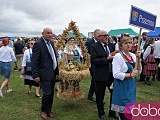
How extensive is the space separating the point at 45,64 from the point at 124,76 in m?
2.09

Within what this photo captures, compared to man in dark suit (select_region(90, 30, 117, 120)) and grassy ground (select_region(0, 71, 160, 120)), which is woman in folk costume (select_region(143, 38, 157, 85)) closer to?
grassy ground (select_region(0, 71, 160, 120))

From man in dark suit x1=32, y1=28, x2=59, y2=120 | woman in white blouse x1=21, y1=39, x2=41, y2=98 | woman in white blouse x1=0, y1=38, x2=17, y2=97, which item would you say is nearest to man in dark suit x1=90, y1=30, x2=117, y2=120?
man in dark suit x1=32, y1=28, x2=59, y2=120

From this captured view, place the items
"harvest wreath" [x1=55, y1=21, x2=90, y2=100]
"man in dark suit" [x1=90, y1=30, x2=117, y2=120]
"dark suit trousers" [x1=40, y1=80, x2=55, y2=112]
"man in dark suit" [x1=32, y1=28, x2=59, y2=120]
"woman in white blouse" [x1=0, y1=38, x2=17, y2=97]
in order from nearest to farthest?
"man in dark suit" [x1=90, y1=30, x2=117, y2=120], "man in dark suit" [x1=32, y1=28, x2=59, y2=120], "dark suit trousers" [x1=40, y1=80, x2=55, y2=112], "harvest wreath" [x1=55, y1=21, x2=90, y2=100], "woman in white blouse" [x1=0, y1=38, x2=17, y2=97]

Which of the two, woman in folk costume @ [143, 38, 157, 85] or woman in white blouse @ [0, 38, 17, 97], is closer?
woman in white blouse @ [0, 38, 17, 97]

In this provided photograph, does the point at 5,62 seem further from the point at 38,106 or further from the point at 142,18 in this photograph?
the point at 142,18

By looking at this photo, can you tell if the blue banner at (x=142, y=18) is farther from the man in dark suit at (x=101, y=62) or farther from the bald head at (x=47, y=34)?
the bald head at (x=47, y=34)

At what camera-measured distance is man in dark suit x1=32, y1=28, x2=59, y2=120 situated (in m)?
5.35

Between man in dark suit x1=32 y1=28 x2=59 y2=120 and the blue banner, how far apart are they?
7.15ft

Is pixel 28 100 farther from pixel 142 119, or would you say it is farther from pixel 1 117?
pixel 142 119

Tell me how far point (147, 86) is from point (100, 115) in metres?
4.45

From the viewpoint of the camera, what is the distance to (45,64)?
17.8 ft

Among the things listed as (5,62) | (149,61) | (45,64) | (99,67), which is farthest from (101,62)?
(149,61)

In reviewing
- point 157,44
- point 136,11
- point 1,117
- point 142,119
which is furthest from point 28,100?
point 157,44

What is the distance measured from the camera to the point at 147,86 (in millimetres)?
9422
